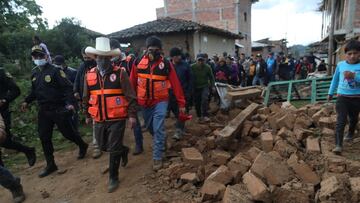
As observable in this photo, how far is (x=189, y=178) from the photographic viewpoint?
4.09 meters

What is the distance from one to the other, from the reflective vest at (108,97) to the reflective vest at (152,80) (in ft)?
1.82

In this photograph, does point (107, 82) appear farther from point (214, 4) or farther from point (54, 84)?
point (214, 4)

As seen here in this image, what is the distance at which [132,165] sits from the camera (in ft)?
16.1

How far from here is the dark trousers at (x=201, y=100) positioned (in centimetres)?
734

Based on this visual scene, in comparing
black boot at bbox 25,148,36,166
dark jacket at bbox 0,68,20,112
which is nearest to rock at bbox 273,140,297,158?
black boot at bbox 25,148,36,166

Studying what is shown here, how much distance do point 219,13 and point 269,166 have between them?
2859 cm

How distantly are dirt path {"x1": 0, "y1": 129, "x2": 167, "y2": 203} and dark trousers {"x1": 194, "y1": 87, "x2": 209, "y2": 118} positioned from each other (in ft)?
7.47

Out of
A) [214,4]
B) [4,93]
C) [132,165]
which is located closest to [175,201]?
[132,165]

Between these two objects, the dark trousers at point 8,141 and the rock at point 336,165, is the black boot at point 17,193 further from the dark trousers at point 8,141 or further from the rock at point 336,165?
the rock at point 336,165

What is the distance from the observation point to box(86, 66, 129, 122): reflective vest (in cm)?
405

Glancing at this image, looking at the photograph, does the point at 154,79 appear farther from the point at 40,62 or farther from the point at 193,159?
the point at 40,62

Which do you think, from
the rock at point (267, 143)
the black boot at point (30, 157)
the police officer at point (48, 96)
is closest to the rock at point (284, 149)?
the rock at point (267, 143)

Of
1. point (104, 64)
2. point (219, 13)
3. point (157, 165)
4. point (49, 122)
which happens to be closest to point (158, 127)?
point (157, 165)

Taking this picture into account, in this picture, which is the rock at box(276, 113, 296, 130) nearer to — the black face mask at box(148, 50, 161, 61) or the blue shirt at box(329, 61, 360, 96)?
the blue shirt at box(329, 61, 360, 96)
